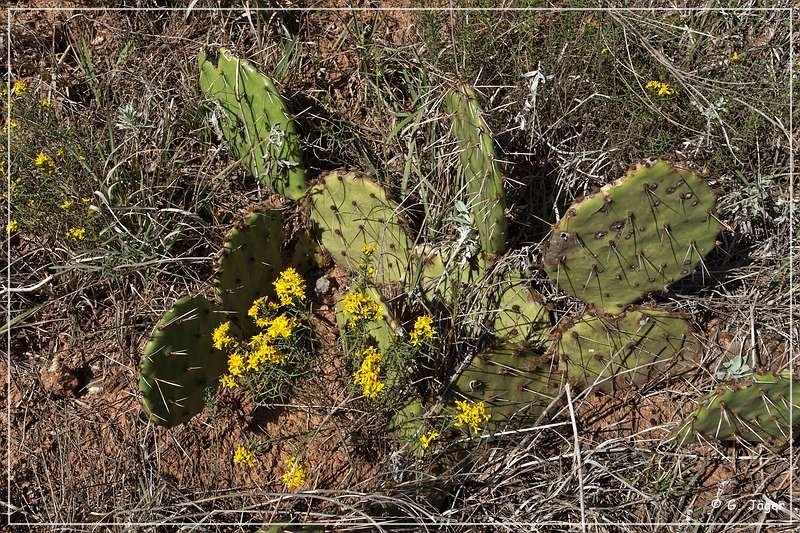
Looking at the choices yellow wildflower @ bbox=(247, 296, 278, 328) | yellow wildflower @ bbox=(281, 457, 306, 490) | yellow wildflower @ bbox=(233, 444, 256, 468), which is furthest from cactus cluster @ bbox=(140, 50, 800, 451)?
yellow wildflower @ bbox=(281, 457, 306, 490)

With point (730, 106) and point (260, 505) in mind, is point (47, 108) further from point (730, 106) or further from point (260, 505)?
point (730, 106)

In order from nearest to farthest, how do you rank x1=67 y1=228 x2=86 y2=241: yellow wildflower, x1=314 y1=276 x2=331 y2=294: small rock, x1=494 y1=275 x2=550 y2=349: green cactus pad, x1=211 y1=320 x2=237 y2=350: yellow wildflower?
x1=211 y1=320 x2=237 y2=350: yellow wildflower → x1=494 y1=275 x2=550 y2=349: green cactus pad → x1=67 y1=228 x2=86 y2=241: yellow wildflower → x1=314 y1=276 x2=331 y2=294: small rock

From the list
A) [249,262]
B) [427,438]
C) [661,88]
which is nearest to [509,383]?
[427,438]

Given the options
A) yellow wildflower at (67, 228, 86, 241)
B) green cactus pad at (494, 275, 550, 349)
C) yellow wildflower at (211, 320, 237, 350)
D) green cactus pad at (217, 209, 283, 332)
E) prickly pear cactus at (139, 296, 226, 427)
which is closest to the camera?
prickly pear cactus at (139, 296, 226, 427)

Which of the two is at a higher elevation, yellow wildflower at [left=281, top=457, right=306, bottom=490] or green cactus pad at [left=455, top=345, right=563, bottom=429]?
green cactus pad at [left=455, top=345, right=563, bottom=429]

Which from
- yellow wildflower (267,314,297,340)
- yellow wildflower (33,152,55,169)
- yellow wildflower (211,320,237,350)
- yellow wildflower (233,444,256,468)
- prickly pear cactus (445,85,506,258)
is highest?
prickly pear cactus (445,85,506,258)

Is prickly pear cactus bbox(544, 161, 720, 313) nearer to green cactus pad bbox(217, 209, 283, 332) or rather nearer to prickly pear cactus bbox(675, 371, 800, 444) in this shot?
prickly pear cactus bbox(675, 371, 800, 444)

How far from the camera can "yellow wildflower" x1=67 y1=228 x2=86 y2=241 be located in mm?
2705

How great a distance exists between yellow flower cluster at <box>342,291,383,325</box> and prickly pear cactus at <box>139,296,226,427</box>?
1.52 feet

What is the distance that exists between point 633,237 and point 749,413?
26.2 inches

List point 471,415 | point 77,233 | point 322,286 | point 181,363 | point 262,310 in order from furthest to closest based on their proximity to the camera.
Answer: point 322,286 < point 77,233 < point 262,310 < point 181,363 < point 471,415

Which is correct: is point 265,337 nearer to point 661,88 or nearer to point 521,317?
point 521,317

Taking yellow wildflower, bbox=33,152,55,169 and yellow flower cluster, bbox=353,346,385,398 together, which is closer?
yellow flower cluster, bbox=353,346,385,398

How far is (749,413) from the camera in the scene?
2.30 metres
